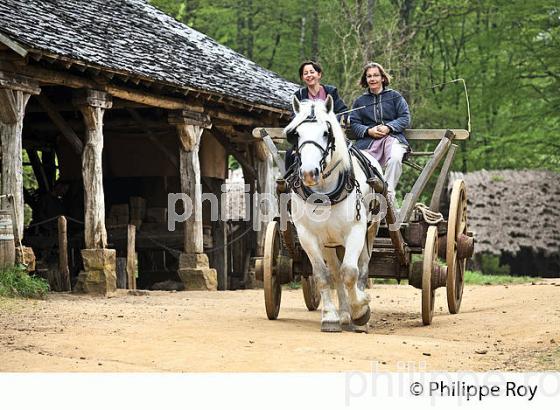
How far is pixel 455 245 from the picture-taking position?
10734 mm

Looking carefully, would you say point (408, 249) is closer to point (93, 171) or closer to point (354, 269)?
point (354, 269)

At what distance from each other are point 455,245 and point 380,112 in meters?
1.65

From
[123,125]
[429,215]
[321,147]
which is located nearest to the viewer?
[321,147]

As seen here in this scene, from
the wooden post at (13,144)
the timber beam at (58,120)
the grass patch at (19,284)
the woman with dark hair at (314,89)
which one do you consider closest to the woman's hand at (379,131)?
the woman with dark hair at (314,89)

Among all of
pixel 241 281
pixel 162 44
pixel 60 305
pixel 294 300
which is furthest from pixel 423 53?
pixel 60 305

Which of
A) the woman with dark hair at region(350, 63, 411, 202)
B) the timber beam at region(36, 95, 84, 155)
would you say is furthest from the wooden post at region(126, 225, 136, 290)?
the woman with dark hair at region(350, 63, 411, 202)

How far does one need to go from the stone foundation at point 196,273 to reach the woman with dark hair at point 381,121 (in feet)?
23.4

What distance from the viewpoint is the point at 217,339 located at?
8.30 meters

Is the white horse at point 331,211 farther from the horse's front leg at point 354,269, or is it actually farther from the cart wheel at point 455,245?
the cart wheel at point 455,245

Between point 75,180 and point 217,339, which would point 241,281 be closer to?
point 75,180

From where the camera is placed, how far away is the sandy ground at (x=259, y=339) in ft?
23.2

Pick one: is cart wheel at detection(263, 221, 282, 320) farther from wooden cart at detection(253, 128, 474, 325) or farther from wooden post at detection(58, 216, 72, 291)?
wooden post at detection(58, 216, 72, 291)

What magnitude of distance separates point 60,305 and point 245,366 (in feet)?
17.6

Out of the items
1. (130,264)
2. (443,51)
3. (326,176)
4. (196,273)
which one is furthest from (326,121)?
A: (443,51)
